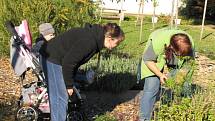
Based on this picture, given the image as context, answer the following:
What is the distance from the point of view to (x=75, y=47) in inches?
188

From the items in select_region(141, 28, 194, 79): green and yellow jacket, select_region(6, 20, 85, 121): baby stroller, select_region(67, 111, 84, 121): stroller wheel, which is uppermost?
select_region(141, 28, 194, 79): green and yellow jacket

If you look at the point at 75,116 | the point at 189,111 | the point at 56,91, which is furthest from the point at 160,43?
the point at 75,116

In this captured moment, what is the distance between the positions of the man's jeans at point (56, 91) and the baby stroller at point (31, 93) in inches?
20.8

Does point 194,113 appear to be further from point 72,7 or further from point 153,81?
point 72,7

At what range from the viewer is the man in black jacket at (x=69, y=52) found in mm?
4785

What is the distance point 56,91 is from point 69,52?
0.55 metres

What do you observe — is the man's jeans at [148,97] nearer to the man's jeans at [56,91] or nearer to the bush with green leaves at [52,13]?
the man's jeans at [56,91]

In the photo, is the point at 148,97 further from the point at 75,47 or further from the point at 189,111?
the point at 75,47

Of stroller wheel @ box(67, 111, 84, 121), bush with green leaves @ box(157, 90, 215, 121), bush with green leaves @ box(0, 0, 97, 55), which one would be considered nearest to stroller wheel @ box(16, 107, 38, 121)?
stroller wheel @ box(67, 111, 84, 121)

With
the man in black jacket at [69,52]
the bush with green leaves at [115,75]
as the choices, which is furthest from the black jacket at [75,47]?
the bush with green leaves at [115,75]

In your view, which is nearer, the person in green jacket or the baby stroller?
the person in green jacket

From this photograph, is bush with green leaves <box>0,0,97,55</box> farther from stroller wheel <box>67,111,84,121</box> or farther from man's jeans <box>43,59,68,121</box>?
man's jeans <box>43,59,68,121</box>

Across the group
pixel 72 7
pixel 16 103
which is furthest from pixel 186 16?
pixel 16 103

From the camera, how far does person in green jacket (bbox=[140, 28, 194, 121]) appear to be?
503cm
